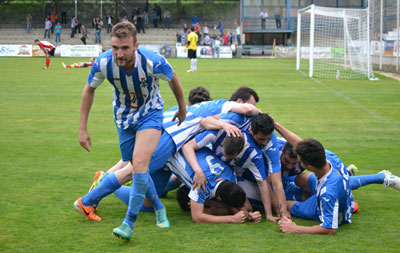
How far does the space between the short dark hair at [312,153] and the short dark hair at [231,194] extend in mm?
667

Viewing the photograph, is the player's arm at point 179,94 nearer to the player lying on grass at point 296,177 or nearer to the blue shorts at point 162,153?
the blue shorts at point 162,153

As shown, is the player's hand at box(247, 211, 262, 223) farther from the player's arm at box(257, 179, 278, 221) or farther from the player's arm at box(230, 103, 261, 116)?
the player's arm at box(230, 103, 261, 116)

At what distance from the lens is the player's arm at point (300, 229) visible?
4613 millimetres

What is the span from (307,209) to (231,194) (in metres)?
0.81

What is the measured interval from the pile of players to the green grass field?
0.19m

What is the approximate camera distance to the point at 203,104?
571 cm

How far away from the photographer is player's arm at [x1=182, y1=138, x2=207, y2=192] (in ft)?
16.1

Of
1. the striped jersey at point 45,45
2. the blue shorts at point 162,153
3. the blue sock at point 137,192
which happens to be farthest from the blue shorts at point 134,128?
the striped jersey at point 45,45

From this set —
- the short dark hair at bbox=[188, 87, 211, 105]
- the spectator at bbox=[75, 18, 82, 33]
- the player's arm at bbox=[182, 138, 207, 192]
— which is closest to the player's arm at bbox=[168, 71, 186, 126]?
the player's arm at bbox=[182, 138, 207, 192]

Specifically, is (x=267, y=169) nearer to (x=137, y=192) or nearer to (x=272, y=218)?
(x=272, y=218)

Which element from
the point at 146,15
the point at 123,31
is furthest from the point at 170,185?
the point at 146,15

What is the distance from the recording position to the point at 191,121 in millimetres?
5395

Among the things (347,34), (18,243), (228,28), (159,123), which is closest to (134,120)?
(159,123)

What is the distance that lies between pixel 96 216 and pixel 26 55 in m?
37.3
